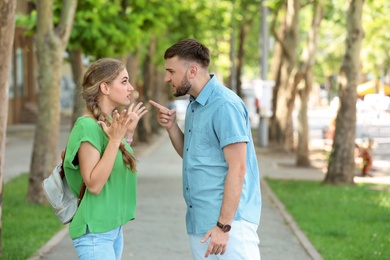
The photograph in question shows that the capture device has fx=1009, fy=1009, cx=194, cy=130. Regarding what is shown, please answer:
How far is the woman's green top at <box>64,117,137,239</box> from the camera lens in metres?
4.98

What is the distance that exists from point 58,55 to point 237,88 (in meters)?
31.0

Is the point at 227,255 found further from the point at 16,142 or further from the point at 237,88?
the point at 237,88

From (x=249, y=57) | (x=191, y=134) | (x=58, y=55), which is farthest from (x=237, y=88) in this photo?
(x=191, y=134)

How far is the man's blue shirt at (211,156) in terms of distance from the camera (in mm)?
4950

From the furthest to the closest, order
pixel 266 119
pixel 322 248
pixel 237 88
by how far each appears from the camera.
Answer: pixel 237 88 < pixel 266 119 < pixel 322 248

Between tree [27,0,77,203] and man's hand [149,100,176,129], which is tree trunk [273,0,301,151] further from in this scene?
man's hand [149,100,176,129]

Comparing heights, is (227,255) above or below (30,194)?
above

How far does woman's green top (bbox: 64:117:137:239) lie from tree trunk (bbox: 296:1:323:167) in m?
19.7

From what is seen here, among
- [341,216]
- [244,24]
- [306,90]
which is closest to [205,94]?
[341,216]

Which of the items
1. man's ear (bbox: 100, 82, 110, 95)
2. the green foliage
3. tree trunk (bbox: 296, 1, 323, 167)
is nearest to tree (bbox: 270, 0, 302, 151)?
tree trunk (bbox: 296, 1, 323, 167)

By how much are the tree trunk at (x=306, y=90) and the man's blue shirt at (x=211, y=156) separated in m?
19.6

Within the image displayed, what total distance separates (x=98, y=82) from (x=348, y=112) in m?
13.8

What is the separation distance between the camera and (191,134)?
5.08 meters

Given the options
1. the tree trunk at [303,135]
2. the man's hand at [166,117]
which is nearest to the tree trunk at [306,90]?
the tree trunk at [303,135]
